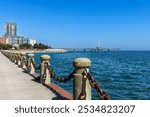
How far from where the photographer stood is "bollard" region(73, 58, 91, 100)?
6246 millimetres

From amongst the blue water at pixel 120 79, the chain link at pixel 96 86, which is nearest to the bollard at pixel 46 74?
the blue water at pixel 120 79

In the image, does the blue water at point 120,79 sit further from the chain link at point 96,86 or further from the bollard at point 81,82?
the chain link at point 96,86

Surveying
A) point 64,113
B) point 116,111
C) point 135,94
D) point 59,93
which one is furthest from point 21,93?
point 135,94

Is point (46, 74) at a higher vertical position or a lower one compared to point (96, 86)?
lower

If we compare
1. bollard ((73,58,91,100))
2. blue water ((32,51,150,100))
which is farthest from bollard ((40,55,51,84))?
bollard ((73,58,91,100))

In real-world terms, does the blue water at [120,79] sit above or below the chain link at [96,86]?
below

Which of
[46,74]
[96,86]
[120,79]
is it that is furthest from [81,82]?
[120,79]

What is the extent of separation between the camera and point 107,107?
5125 mm

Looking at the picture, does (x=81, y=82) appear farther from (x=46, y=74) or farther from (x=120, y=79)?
(x=120, y=79)

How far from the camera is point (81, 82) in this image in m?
6.30

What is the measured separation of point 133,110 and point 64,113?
1.34 m

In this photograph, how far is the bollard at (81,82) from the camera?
6.25 meters

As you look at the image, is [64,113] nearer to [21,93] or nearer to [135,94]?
[21,93]

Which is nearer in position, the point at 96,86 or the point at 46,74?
the point at 96,86
